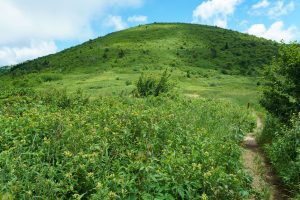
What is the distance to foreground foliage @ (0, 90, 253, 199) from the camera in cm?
745

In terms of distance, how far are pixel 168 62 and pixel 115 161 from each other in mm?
66751

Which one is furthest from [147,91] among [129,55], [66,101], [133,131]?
[129,55]

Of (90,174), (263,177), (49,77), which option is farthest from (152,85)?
(49,77)

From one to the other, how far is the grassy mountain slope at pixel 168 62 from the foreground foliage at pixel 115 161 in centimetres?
3309

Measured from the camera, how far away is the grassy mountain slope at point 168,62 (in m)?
55.0

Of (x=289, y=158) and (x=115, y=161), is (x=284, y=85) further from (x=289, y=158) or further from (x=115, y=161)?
(x=115, y=161)

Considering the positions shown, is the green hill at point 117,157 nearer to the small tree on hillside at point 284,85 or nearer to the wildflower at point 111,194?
the wildflower at point 111,194

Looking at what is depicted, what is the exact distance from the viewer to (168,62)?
246 feet

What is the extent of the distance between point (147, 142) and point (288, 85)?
38.1ft

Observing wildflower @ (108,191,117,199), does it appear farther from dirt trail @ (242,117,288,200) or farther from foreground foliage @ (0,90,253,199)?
dirt trail @ (242,117,288,200)

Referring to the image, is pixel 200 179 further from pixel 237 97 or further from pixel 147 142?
pixel 237 97

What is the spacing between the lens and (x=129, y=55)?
7794cm

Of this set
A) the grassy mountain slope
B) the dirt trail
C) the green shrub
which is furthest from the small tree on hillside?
the green shrub

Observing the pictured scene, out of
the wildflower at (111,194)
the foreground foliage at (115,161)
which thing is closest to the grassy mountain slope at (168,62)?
the foreground foliage at (115,161)
